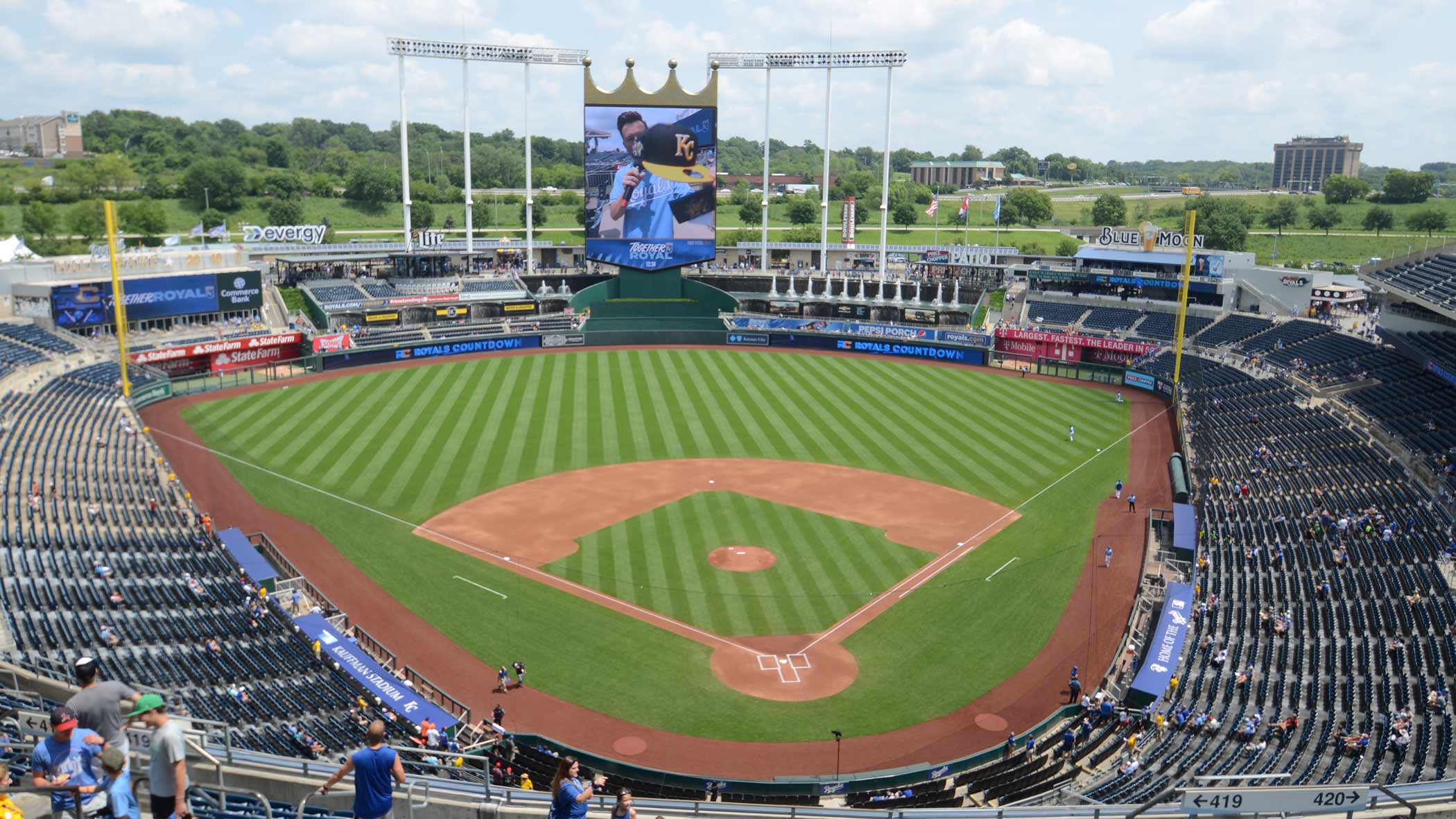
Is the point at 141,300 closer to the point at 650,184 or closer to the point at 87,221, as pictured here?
the point at 650,184

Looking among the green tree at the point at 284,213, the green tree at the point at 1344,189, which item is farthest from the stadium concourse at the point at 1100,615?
the green tree at the point at 1344,189

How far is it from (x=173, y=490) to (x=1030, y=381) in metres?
44.2

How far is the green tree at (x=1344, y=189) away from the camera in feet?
411

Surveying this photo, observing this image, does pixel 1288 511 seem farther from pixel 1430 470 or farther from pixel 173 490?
pixel 173 490

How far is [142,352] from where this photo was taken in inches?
2064

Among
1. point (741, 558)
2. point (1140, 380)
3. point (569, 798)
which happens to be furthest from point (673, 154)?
point (569, 798)

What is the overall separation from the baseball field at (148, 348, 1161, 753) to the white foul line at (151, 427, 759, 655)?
10cm

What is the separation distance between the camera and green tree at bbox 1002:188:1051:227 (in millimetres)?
126750

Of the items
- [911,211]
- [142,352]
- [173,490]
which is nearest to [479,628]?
[173,490]

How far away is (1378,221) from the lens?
10750 centimetres

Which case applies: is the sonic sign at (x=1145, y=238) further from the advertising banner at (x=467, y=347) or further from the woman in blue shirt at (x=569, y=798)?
the woman in blue shirt at (x=569, y=798)

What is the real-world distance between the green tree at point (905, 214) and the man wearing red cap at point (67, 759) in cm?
11466

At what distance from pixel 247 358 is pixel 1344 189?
420 ft

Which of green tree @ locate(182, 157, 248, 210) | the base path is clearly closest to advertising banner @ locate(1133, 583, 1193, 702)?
the base path
